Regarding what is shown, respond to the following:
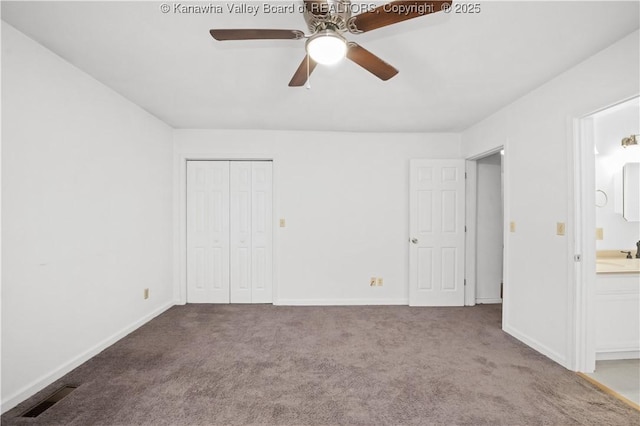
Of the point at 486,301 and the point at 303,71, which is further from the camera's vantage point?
the point at 486,301

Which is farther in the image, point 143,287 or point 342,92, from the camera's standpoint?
point 143,287

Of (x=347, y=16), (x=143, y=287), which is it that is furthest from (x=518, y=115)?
(x=143, y=287)

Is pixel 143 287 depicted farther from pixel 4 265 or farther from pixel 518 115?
pixel 518 115

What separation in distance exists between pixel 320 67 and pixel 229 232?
8.58 feet

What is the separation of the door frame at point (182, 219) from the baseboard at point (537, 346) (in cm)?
281

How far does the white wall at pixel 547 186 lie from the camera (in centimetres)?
208

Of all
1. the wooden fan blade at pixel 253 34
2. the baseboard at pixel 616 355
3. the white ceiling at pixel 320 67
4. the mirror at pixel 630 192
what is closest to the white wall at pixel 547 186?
the white ceiling at pixel 320 67

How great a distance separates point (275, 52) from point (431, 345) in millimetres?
2935

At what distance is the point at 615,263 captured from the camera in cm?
275

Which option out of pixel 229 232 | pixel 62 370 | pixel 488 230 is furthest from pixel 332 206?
pixel 62 370

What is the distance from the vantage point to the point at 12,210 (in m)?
1.85

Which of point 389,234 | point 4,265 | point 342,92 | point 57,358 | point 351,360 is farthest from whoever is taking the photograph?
point 389,234

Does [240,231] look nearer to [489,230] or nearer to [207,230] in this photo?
[207,230]

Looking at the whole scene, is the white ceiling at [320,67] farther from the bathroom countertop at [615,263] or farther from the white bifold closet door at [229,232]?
the bathroom countertop at [615,263]
